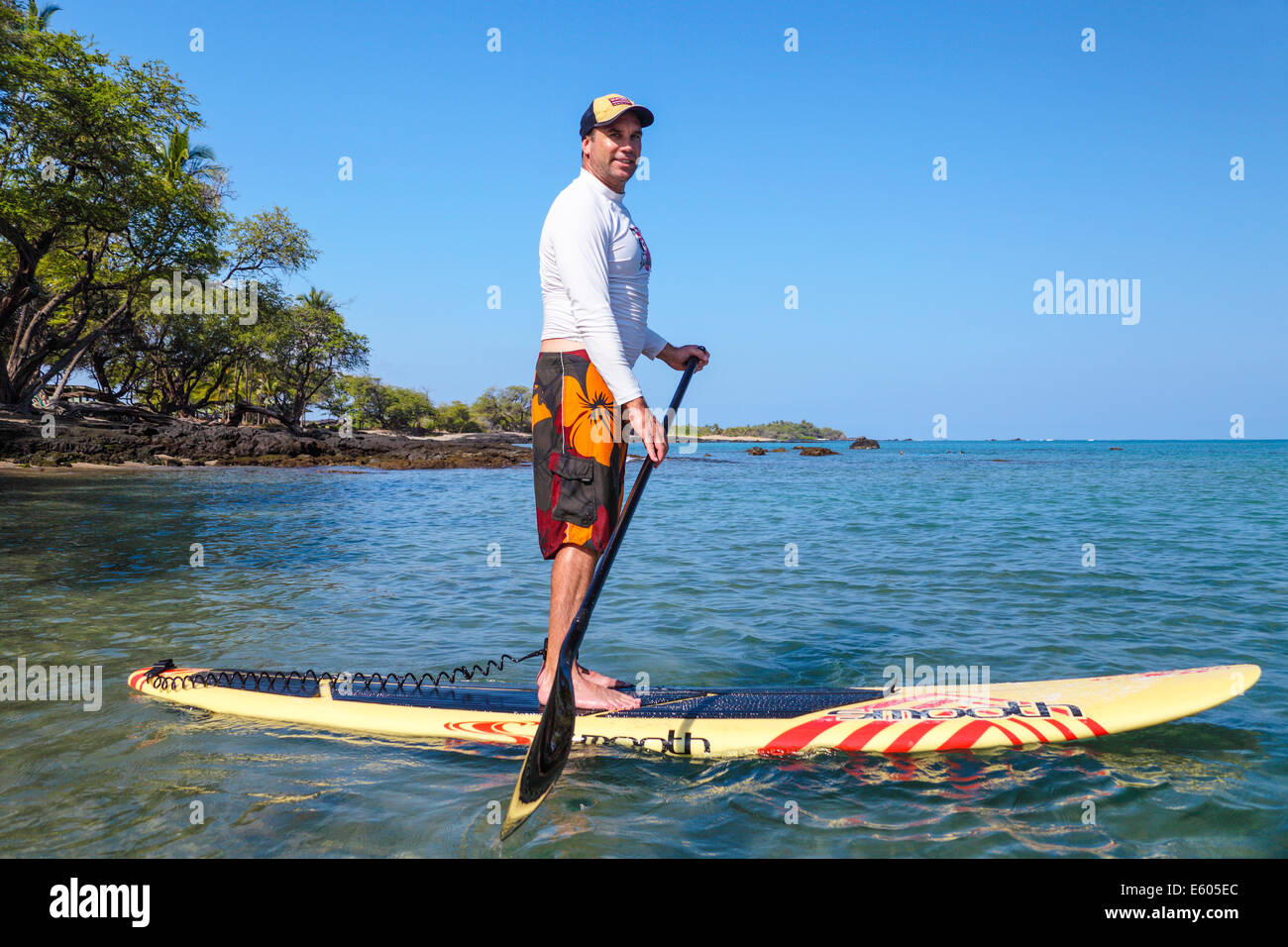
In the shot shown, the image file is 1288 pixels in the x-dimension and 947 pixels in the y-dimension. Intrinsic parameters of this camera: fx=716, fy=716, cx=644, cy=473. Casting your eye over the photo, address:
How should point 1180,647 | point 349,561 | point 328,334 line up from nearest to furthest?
point 1180,647 → point 349,561 → point 328,334

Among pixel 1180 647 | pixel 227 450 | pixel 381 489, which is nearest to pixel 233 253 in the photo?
pixel 227 450

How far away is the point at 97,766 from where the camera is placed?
3188mm

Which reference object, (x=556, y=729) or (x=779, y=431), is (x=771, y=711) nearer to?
(x=556, y=729)

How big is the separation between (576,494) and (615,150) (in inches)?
62.1

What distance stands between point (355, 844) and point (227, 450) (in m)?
31.0

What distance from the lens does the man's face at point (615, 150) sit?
324cm

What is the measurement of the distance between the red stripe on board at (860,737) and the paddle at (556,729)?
54.3 inches

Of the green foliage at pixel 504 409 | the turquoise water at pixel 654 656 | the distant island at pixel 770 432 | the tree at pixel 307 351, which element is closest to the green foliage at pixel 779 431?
the distant island at pixel 770 432

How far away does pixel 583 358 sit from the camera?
3273 mm

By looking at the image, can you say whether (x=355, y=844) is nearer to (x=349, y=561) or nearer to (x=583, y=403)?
(x=583, y=403)

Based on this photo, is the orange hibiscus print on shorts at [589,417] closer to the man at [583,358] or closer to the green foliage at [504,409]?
the man at [583,358]

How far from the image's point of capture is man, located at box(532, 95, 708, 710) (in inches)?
124

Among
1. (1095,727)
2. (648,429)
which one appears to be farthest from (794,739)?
(648,429)

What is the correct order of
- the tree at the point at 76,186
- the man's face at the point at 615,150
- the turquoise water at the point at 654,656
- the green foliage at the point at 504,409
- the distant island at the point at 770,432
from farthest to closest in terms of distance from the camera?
1. the distant island at the point at 770,432
2. the green foliage at the point at 504,409
3. the tree at the point at 76,186
4. the man's face at the point at 615,150
5. the turquoise water at the point at 654,656
